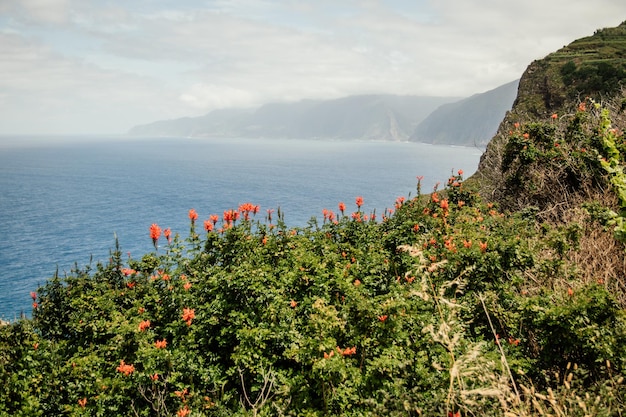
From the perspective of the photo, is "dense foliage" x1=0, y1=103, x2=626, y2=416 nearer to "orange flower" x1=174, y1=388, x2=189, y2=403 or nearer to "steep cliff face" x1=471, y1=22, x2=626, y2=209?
"orange flower" x1=174, y1=388, x2=189, y2=403

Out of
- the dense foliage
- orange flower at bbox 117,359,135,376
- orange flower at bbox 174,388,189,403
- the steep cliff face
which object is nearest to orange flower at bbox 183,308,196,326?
the dense foliage

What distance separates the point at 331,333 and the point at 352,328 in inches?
12.9

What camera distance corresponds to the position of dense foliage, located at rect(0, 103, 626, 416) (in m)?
4.61

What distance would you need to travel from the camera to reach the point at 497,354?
509 centimetres

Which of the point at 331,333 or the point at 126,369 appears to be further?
the point at 126,369

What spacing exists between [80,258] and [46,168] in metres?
117

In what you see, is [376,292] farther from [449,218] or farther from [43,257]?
[43,257]

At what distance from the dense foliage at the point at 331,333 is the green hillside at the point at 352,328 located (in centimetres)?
4

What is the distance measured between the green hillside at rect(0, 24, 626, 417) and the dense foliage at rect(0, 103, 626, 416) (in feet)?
0.12

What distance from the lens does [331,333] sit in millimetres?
5684

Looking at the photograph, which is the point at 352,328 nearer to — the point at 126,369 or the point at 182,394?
the point at 182,394

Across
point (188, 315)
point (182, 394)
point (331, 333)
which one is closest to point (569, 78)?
point (331, 333)

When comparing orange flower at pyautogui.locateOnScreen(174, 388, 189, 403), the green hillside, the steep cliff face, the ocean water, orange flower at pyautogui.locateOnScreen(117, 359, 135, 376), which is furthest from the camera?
the steep cliff face

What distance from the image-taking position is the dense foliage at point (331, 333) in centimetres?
461
